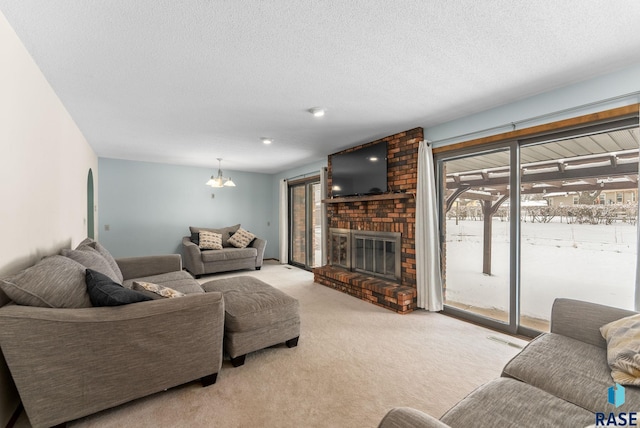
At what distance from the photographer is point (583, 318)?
1667mm

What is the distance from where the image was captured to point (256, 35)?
1.71 meters

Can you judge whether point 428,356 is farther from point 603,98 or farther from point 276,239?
point 276,239

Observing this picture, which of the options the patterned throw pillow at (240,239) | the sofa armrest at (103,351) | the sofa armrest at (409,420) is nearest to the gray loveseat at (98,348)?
the sofa armrest at (103,351)

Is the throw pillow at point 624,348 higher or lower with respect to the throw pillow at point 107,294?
lower

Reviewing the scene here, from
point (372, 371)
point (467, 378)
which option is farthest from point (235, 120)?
point (467, 378)

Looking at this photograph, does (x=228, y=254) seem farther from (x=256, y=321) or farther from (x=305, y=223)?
(x=256, y=321)

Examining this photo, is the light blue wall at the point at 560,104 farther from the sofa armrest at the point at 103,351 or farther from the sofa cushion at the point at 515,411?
the sofa armrest at the point at 103,351

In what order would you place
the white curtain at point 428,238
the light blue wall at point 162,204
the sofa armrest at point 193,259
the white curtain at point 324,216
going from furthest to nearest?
the light blue wall at point 162,204, the sofa armrest at point 193,259, the white curtain at point 324,216, the white curtain at point 428,238

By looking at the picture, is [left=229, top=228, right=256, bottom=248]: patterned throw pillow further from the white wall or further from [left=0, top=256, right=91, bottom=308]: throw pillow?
[left=0, top=256, right=91, bottom=308]: throw pillow

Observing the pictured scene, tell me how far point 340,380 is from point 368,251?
8.15ft

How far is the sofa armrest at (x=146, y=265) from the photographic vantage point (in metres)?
3.41

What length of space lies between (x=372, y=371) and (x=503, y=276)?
6.20 ft

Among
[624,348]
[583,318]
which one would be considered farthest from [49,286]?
[583,318]

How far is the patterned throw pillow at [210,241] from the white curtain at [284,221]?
4.63 feet
